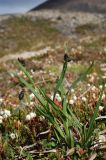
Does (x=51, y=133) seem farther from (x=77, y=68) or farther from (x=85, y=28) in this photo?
(x=85, y=28)

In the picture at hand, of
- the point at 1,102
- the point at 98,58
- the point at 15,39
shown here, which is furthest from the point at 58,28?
the point at 1,102

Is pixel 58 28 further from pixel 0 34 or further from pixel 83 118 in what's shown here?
pixel 83 118

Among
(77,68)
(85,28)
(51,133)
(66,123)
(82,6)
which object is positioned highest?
(82,6)

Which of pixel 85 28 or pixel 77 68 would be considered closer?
pixel 77 68

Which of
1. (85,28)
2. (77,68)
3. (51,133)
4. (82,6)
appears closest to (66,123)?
(51,133)

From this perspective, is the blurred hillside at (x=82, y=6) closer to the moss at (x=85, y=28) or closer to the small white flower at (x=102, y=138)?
the moss at (x=85, y=28)

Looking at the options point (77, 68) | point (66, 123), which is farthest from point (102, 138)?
point (77, 68)

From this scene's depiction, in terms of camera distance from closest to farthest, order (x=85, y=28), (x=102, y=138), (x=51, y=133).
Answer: (x=102, y=138)
(x=51, y=133)
(x=85, y=28)

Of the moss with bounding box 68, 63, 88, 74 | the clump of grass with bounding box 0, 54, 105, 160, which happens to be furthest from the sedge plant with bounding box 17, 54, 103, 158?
the moss with bounding box 68, 63, 88, 74

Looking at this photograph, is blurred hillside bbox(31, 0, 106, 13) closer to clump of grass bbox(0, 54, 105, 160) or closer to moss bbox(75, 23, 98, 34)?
moss bbox(75, 23, 98, 34)

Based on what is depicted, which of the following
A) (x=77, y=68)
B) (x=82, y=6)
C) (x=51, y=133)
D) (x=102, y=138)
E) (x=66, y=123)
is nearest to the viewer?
(x=66, y=123)

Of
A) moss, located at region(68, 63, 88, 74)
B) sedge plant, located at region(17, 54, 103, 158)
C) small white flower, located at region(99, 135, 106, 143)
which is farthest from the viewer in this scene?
moss, located at region(68, 63, 88, 74)

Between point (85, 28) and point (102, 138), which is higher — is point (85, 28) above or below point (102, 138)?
above
